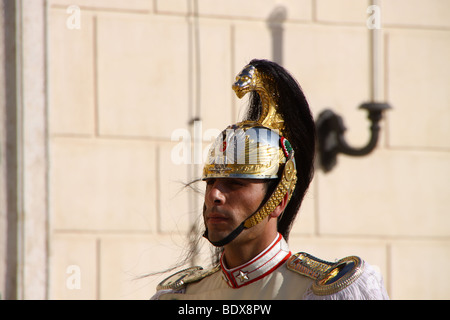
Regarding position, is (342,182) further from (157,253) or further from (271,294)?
(271,294)

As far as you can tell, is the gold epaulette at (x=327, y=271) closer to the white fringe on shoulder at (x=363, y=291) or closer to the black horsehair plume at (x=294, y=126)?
the white fringe on shoulder at (x=363, y=291)

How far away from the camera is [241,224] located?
11.9 ft

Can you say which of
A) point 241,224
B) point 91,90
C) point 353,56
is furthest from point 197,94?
point 241,224

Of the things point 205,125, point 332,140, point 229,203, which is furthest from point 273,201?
point 332,140

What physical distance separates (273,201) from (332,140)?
2.83m

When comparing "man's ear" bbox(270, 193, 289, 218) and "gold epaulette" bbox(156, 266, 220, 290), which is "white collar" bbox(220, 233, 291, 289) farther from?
"gold epaulette" bbox(156, 266, 220, 290)

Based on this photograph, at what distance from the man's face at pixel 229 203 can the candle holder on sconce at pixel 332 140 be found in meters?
2.77

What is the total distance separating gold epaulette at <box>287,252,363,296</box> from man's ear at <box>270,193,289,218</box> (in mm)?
178

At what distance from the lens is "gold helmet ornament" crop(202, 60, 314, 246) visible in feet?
11.9

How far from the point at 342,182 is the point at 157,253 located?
132cm

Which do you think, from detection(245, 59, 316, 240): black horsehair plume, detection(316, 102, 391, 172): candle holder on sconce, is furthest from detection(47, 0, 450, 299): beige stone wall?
detection(245, 59, 316, 240): black horsehair plume

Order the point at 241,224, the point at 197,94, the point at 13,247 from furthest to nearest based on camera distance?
the point at 197,94, the point at 13,247, the point at 241,224

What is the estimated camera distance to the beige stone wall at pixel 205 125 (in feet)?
19.8

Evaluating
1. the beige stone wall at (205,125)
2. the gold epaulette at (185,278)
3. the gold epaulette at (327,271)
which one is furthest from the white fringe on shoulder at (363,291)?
the beige stone wall at (205,125)
